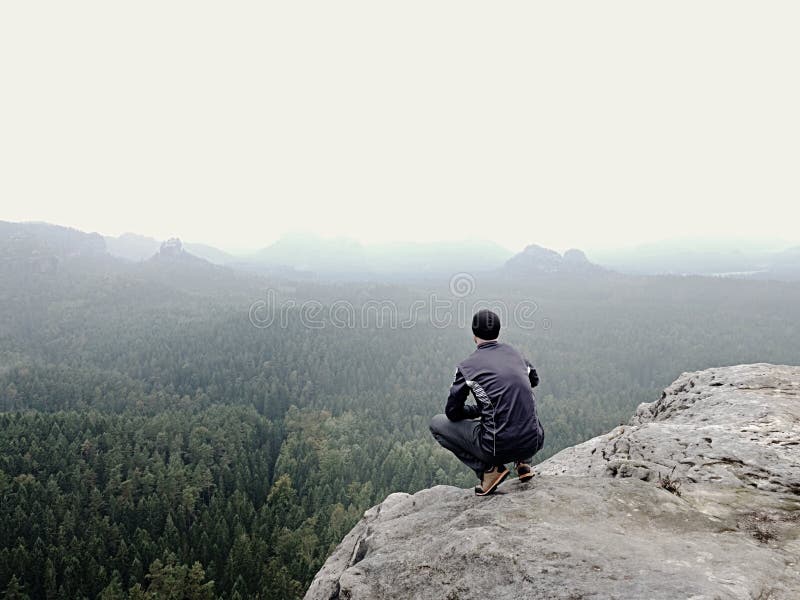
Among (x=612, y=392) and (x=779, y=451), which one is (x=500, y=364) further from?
(x=612, y=392)

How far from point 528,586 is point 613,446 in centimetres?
859

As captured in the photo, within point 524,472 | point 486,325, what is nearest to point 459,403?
point 486,325

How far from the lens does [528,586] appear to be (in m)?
7.91

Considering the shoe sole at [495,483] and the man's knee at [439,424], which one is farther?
the man's knee at [439,424]

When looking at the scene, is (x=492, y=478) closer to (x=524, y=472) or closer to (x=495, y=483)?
(x=495, y=483)

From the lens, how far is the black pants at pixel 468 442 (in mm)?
10586

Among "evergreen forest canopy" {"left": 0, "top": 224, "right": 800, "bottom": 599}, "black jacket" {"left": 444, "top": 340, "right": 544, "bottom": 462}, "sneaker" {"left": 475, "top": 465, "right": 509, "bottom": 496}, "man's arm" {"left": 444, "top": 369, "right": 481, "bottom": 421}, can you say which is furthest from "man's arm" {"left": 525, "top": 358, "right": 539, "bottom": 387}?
"evergreen forest canopy" {"left": 0, "top": 224, "right": 800, "bottom": 599}

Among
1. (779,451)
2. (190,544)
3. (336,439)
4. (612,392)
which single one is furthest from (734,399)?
(612,392)

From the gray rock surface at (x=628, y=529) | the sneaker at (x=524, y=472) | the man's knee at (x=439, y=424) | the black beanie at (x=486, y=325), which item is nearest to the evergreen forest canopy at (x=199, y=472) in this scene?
the gray rock surface at (x=628, y=529)

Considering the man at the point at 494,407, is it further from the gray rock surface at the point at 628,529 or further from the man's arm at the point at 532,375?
the gray rock surface at the point at 628,529

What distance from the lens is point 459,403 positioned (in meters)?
10.8

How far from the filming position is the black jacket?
33.0 ft

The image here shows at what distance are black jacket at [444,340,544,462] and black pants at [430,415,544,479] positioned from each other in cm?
21

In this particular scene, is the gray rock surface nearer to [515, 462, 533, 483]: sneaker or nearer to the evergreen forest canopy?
[515, 462, 533, 483]: sneaker
